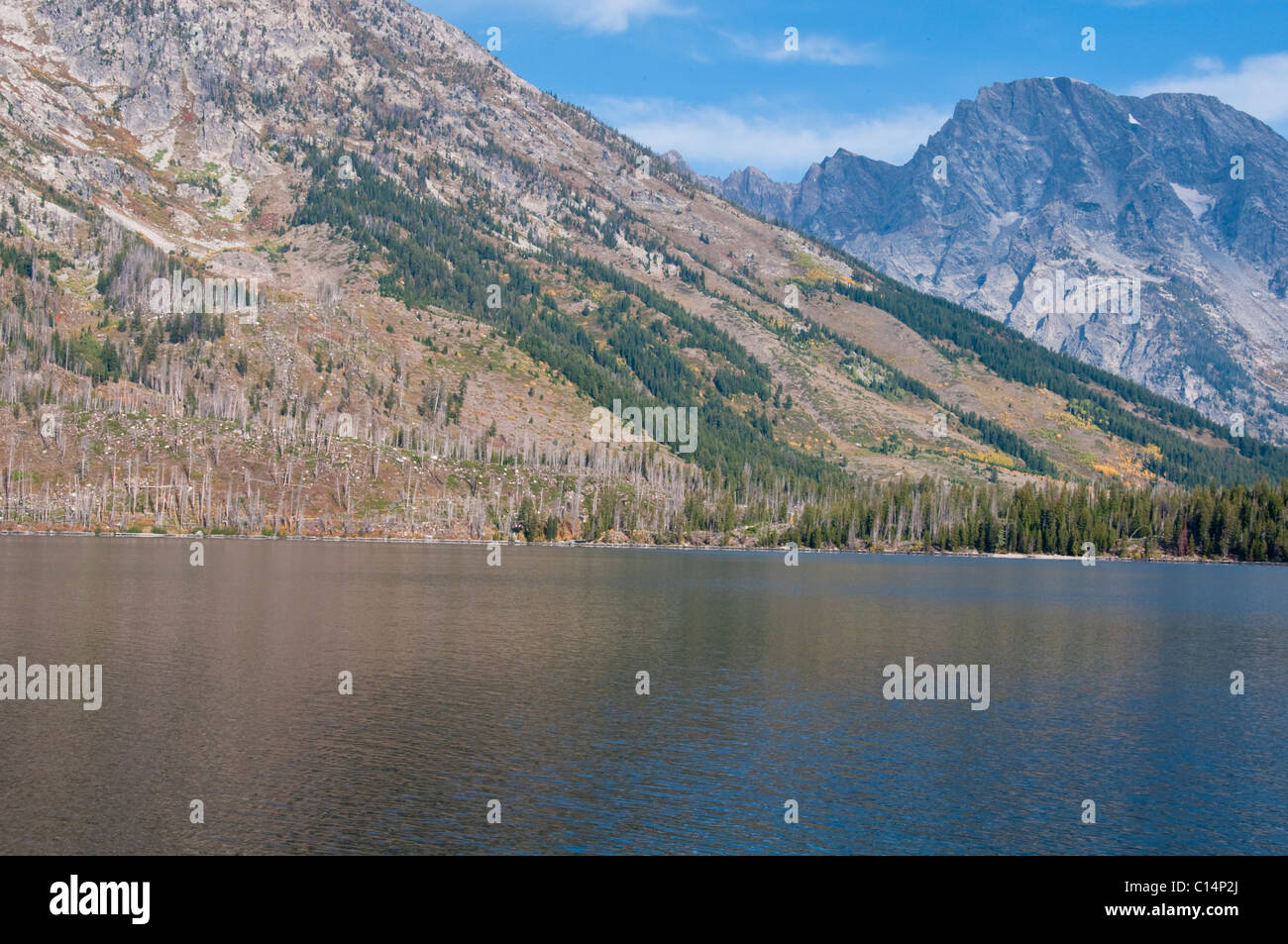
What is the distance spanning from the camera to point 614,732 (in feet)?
182

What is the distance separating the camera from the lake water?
4138 centimetres

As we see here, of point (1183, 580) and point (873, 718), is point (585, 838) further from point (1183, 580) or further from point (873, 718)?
point (1183, 580)

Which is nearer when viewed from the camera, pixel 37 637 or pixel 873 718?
pixel 873 718

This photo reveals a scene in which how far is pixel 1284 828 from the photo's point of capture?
43281 mm

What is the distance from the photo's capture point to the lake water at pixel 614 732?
4138 centimetres
